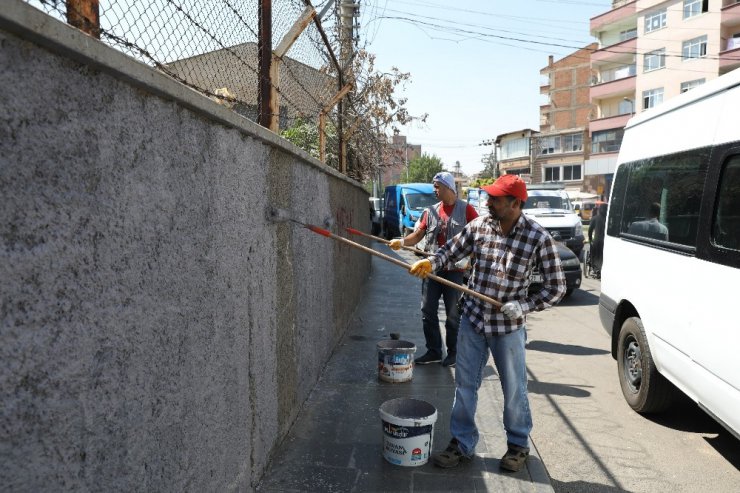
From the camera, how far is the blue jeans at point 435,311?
5.46 m

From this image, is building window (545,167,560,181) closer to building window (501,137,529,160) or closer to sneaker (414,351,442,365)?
building window (501,137,529,160)

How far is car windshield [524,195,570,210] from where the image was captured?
45.0ft

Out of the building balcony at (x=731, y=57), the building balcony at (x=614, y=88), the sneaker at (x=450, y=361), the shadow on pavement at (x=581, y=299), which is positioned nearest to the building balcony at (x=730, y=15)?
the building balcony at (x=731, y=57)

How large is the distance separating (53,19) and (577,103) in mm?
58934

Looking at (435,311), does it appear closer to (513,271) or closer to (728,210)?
(513,271)

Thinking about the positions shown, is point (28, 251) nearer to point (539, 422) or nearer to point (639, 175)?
point (539, 422)

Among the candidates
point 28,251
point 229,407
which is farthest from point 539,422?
point 28,251

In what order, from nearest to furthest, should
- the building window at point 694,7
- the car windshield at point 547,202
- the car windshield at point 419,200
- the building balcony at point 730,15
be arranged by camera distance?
the car windshield at point 547,202 < the car windshield at point 419,200 < the building balcony at point 730,15 < the building window at point 694,7

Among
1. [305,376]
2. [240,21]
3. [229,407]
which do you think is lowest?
[305,376]

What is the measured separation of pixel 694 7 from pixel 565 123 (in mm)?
23624

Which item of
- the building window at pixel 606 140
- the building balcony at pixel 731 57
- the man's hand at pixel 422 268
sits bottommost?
the man's hand at pixel 422 268

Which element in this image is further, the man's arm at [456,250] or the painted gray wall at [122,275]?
the man's arm at [456,250]

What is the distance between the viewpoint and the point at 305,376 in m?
4.31

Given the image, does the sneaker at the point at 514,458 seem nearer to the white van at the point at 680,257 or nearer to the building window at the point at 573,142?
the white van at the point at 680,257
